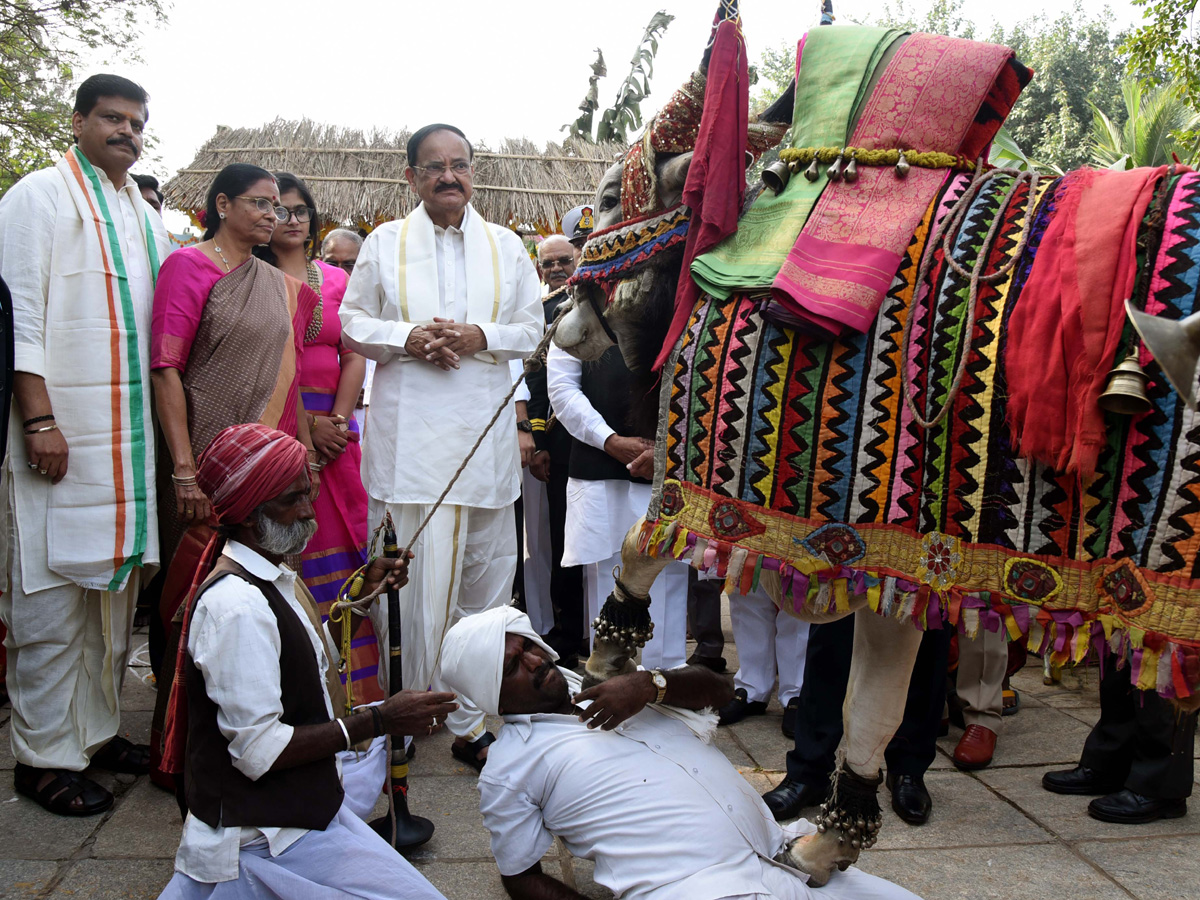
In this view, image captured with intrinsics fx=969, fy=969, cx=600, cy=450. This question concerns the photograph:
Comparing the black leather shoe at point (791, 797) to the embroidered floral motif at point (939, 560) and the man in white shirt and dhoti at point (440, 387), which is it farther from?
the embroidered floral motif at point (939, 560)

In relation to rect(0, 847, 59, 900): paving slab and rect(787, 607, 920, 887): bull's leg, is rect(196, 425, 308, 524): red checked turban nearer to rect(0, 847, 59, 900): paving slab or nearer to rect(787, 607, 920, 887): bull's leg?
rect(0, 847, 59, 900): paving slab

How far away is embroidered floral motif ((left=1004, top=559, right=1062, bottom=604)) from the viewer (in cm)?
187

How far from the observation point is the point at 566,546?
4.19 meters

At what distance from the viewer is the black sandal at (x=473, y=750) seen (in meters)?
3.46

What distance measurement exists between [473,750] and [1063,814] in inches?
78.4

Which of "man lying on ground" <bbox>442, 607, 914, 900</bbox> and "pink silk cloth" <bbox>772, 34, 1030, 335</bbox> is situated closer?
"pink silk cloth" <bbox>772, 34, 1030, 335</bbox>

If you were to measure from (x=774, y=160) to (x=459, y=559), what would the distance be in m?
1.97

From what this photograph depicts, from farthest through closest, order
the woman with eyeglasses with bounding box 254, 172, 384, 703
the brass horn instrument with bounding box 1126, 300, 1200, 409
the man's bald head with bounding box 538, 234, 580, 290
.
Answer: the man's bald head with bounding box 538, 234, 580, 290 → the woman with eyeglasses with bounding box 254, 172, 384, 703 → the brass horn instrument with bounding box 1126, 300, 1200, 409

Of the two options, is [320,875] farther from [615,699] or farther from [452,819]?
[452,819]

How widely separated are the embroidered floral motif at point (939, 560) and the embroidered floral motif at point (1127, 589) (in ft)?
0.89

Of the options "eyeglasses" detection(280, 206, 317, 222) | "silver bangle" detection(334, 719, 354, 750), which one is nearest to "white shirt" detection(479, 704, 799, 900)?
"silver bangle" detection(334, 719, 354, 750)

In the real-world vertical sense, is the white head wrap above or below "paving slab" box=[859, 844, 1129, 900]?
above

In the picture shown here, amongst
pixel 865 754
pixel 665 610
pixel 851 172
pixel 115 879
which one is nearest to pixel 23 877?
pixel 115 879

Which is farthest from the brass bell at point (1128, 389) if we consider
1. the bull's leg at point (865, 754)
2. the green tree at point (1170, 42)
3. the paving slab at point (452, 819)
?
the green tree at point (1170, 42)
